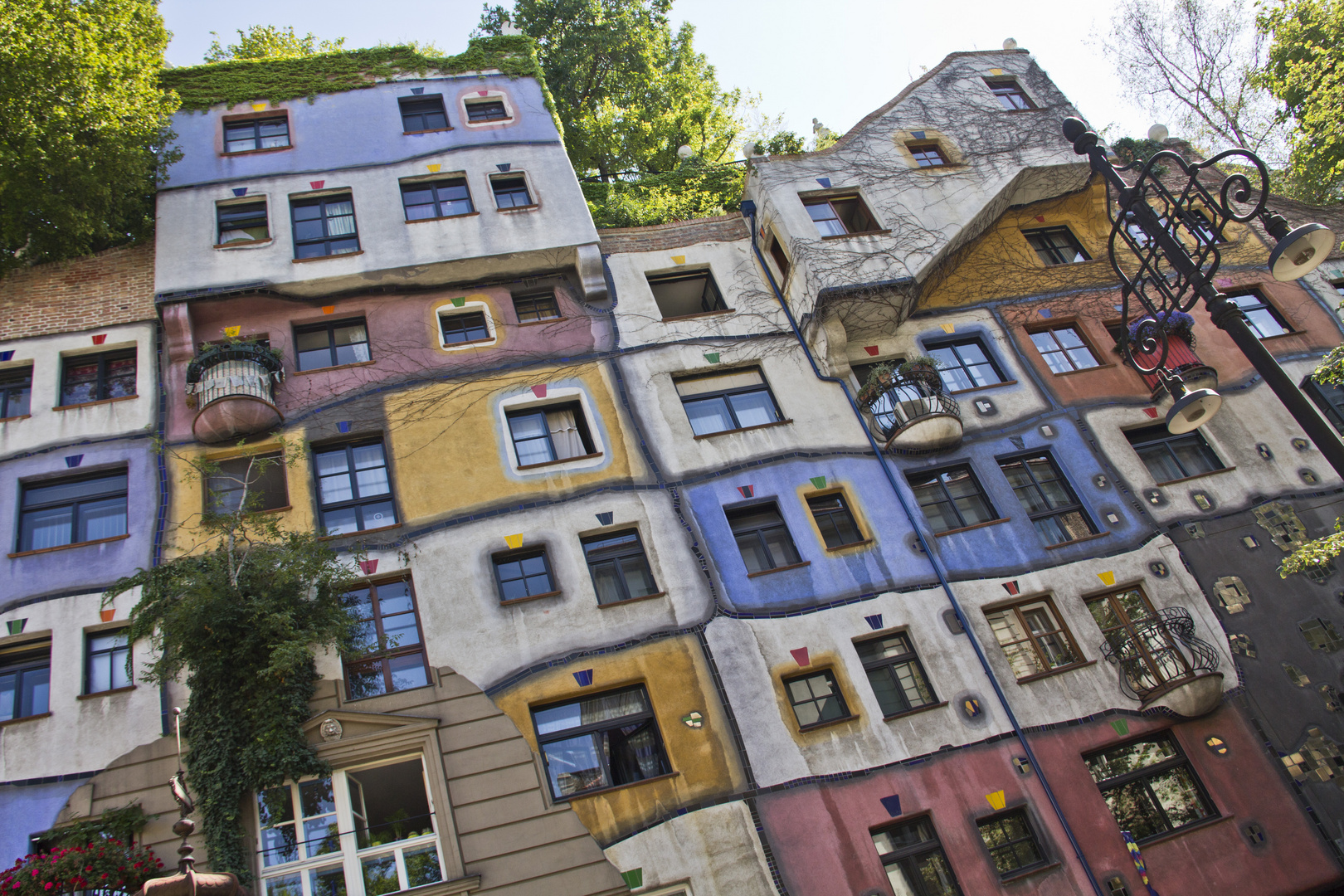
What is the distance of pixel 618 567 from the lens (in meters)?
12.8

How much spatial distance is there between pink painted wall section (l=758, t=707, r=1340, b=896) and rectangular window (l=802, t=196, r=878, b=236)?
31.8 feet

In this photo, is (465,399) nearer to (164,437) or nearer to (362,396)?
(362,396)

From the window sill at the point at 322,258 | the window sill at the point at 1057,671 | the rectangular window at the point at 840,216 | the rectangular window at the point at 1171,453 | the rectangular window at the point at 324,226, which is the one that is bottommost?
the window sill at the point at 1057,671

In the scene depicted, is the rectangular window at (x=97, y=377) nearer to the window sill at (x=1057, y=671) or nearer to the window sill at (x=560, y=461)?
the window sill at (x=560, y=461)

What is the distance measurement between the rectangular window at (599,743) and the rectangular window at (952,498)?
5700mm

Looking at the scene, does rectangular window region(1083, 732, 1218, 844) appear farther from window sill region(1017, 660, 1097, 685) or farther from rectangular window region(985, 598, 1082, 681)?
rectangular window region(985, 598, 1082, 681)

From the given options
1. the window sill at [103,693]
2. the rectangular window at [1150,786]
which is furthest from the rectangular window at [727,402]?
the window sill at [103,693]

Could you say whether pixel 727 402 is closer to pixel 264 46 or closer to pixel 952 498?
pixel 952 498

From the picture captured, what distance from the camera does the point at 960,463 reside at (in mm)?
14836

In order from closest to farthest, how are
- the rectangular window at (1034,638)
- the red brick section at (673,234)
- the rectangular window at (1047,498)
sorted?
1. the rectangular window at (1034,638)
2. the rectangular window at (1047,498)
3. the red brick section at (673,234)

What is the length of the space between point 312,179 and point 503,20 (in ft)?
24.6

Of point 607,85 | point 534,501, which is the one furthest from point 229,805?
point 607,85

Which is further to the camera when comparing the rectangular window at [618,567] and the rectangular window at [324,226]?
the rectangular window at [324,226]

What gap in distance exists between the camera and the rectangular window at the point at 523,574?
12.5 meters
